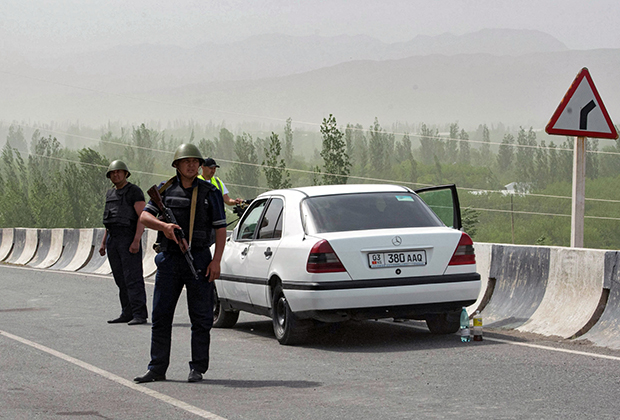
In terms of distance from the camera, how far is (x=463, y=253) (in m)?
9.13

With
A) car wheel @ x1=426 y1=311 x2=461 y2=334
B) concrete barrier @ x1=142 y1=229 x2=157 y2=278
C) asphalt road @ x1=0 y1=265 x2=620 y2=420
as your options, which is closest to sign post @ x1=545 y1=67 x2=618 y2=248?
asphalt road @ x1=0 y1=265 x2=620 y2=420

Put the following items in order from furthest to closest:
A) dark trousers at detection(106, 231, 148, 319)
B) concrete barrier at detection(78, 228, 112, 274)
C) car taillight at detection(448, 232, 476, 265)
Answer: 1. concrete barrier at detection(78, 228, 112, 274)
2. dark trousers at detection(106, 231, 148, 319)
3. car taillight at detection(448, 232, 476, 265)

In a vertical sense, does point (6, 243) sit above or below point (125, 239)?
below

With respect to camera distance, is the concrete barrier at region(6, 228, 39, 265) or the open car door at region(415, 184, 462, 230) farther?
the concrete barrier at region(6, 228, 39, 265)

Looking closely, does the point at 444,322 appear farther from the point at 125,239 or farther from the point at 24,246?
the point at 24,246

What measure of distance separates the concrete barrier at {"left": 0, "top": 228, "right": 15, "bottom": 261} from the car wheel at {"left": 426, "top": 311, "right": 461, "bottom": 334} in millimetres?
20619

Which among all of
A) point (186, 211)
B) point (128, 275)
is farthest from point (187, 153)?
point (128, 275)

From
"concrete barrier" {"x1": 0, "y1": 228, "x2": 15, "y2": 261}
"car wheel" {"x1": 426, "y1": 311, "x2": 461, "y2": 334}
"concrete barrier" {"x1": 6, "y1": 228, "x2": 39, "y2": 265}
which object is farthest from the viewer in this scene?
"concrete barrier" {"x1": 0, "y1": 228, "x2": 15, "y2": 261}

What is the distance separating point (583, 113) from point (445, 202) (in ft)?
6.15

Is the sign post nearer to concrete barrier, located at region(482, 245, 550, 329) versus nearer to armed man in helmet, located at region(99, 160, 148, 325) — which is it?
concrete barrier, located at region(482, 245, 550, 329)

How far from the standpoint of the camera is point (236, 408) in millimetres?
6148

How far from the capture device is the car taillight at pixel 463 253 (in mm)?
9078

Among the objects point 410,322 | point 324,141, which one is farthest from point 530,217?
point 410,322

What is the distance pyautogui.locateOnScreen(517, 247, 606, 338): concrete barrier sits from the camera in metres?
9.23
